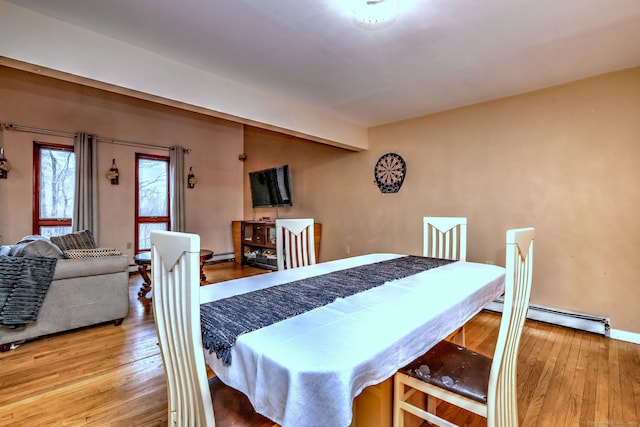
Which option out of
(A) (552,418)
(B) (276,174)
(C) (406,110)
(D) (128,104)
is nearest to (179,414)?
(A) (552,418)

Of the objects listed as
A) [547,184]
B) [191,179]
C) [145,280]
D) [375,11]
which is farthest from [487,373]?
[191,179]

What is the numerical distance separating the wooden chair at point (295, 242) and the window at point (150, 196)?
3824 millimetres

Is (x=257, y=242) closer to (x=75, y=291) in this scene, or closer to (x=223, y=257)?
(x=223, y=257)

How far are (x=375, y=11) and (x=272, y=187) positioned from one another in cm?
401

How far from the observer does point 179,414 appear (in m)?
1.05

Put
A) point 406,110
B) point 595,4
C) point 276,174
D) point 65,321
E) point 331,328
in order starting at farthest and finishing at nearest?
1. point 276,174
2. point 406,110
3. point 65,321
4. point 595,4
5. point 331,328

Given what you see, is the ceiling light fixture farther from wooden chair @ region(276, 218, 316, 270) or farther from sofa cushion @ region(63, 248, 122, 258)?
sofa cushion @ region(63, 248, 122, 258)

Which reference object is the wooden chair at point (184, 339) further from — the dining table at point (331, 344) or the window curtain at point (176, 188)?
the window curtain at point (176, 188)

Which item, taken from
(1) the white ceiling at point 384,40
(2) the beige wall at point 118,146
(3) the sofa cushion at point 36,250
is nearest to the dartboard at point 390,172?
(1) the white ceiling at point 384,40

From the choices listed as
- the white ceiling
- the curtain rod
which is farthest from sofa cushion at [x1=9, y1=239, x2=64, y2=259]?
the curtain rod

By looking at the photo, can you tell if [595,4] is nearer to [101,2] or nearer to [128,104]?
[101,2]

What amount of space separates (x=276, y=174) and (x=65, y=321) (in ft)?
11.7

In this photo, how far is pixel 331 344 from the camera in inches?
34.7

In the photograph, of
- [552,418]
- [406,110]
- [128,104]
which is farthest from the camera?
[128,104]
